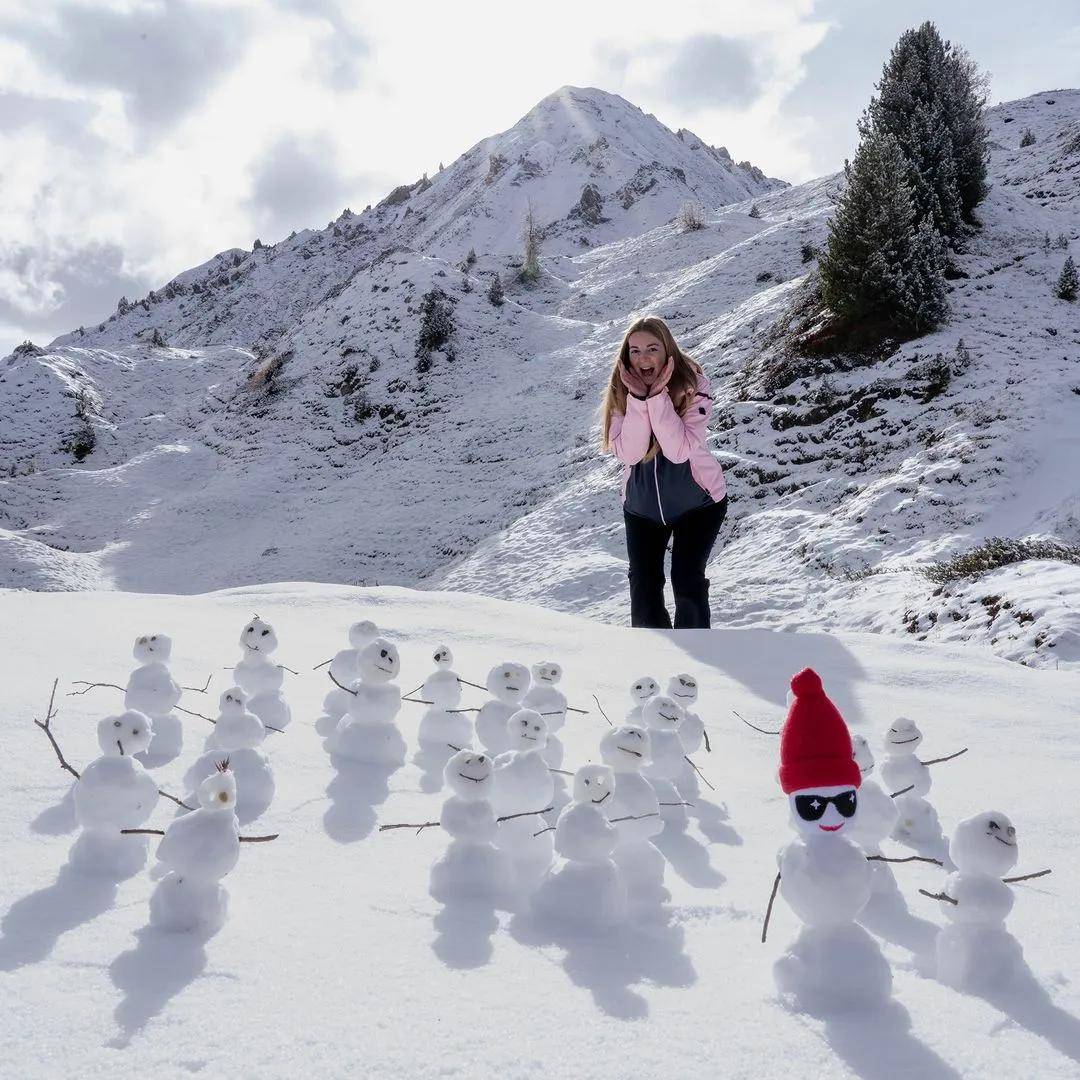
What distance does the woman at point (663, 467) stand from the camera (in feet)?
15.7

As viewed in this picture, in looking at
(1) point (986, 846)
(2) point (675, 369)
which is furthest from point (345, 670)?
(2) point (675, 369)

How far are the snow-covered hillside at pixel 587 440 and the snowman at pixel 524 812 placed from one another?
4676 millimetres

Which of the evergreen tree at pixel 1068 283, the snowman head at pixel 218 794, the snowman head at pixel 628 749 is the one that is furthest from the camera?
the evergreen tree at pixel 1068 283

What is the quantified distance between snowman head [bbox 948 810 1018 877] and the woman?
3.57 metres

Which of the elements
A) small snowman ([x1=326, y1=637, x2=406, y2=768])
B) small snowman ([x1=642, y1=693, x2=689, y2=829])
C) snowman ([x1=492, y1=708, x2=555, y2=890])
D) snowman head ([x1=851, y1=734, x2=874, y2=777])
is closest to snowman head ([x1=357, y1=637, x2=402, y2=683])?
small snowman ([x1=326, y1=637, x2=406, y2=768])

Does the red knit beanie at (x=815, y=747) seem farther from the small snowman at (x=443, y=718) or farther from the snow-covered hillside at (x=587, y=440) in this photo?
the snow-covered hillside at (x=587, y=440)

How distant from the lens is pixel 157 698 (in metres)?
2.19

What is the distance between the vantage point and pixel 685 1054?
0.95 metres

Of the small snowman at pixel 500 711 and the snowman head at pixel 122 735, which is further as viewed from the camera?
the small snowman at pixel 500 711

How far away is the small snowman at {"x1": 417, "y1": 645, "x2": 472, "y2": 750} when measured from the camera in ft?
7.22

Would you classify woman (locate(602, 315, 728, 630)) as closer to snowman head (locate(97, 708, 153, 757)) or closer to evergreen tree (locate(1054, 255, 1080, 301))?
snowman head (locate(97, 708, 153, 757))

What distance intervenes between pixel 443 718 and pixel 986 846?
55.7 inches

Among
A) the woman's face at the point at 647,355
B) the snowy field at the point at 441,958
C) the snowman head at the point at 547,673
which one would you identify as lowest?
the snowy field at the point at 441,958

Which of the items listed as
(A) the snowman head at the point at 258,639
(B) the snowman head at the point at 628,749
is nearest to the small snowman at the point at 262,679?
(A) the snowman head at the point at 258,639
